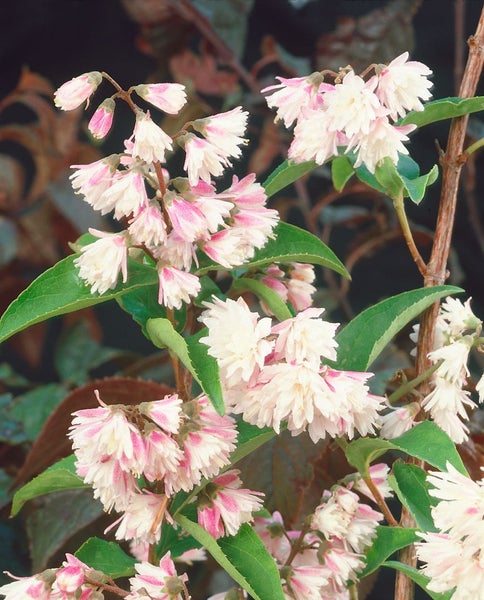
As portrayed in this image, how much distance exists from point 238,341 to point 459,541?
0.44 feet

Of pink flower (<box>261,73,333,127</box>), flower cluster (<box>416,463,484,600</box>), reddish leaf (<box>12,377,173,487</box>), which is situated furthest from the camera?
reddish leaf (<box>12,377,173,487</box>)

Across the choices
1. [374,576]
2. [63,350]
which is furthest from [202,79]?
[374,576]

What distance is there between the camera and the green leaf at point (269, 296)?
1.60 ft

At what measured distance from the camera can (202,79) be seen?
1111 mm

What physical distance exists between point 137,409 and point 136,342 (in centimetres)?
90

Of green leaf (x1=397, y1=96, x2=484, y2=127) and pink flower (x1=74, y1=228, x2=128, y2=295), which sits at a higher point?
green leaf (x1=397, y1=96, x2=484, y2=127)

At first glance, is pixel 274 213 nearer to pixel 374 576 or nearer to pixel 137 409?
pixel 137 409

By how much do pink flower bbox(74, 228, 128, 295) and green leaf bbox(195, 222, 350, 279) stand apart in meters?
0.05

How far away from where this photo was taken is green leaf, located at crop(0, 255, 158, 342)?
455mm

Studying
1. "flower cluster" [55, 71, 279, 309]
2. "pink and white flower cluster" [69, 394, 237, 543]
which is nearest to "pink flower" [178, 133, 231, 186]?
"flower cluster" [55, 71, 279, 309]

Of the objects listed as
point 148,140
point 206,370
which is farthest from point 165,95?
point 206,370

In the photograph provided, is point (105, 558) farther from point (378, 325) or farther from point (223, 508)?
point (378, 325)

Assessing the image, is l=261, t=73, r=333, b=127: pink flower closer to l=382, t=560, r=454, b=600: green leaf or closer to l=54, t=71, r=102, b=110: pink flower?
l=54, t=71, r=102, b=110: pink flower

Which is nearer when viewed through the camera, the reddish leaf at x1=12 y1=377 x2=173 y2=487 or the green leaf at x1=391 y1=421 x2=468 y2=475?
the green leaf at x1=391 y1=421 x2=468 y2=475
